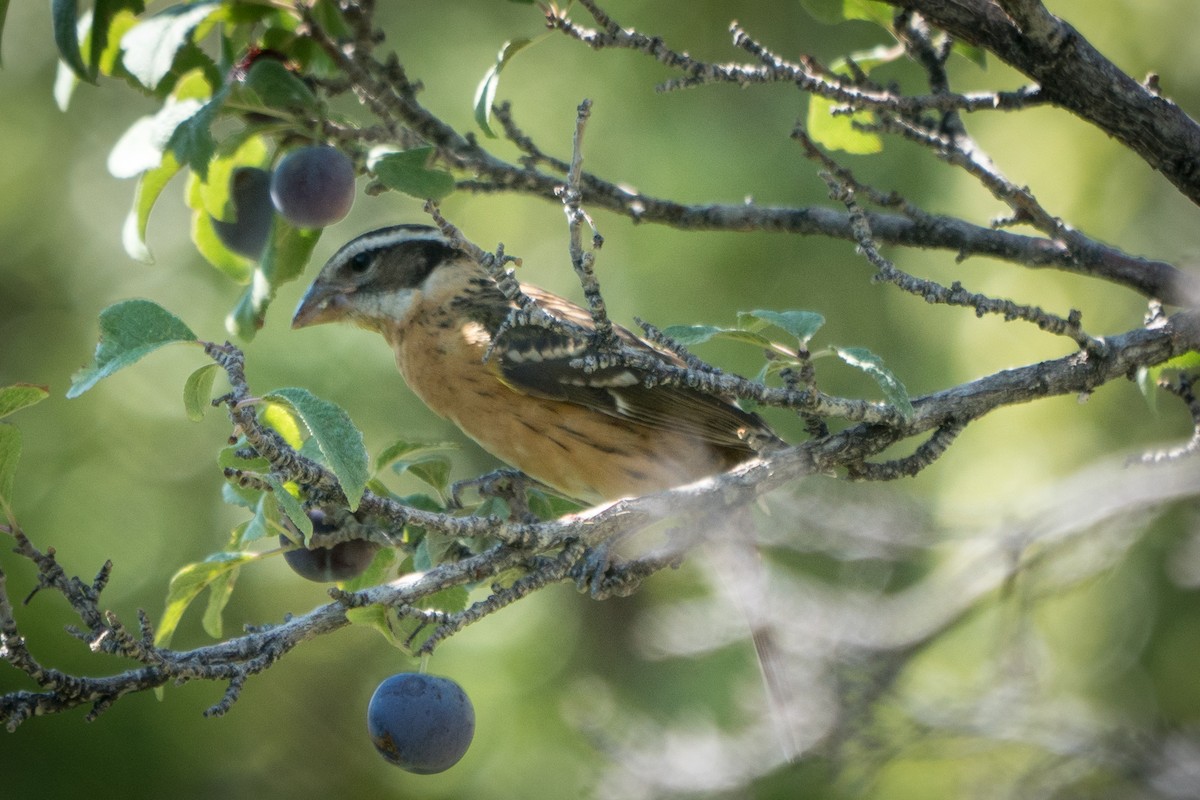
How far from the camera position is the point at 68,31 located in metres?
2.49

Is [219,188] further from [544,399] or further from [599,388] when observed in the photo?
[599,388]

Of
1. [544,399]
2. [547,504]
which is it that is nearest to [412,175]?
[547,504]

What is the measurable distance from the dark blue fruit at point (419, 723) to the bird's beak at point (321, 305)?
2.09 metres

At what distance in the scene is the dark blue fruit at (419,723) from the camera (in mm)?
2084

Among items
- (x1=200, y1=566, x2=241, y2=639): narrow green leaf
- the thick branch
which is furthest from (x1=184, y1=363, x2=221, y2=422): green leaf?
the thick branch

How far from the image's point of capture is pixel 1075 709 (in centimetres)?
470

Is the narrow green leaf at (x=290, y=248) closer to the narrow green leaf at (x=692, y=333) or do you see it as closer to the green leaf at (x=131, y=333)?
the green leaf at (x=131, y=333)

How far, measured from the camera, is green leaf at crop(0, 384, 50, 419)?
1928 millimetres

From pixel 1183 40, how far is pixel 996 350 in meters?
1.78

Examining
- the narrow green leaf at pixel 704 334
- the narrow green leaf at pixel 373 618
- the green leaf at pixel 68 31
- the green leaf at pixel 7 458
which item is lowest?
the narrow green leaf at pixel 373 618

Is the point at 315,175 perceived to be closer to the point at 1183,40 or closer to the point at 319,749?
the point at 319,749

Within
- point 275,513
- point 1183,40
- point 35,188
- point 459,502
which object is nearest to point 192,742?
point 35,188

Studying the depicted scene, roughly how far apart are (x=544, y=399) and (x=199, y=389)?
6.41 ft

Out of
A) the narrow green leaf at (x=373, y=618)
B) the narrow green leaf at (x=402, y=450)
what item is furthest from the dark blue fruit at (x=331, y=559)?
the narrow green leaf at (x=373, y=618)
